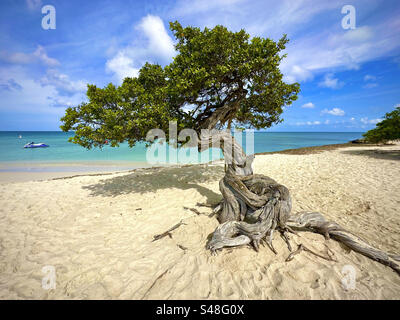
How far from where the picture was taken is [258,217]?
187 inches

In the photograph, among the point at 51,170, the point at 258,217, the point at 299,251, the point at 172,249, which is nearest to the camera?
the point at 299,251

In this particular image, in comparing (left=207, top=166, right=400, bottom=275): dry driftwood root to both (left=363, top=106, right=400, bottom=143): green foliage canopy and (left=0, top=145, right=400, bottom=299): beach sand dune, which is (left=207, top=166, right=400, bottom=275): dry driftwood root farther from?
(left=363, top=106, right=400, bottom=143): green foliage canopy

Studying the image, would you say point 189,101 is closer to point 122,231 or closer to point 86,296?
point 122,231

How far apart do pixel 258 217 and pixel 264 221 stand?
353 mm

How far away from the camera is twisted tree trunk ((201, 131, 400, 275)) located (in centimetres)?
405

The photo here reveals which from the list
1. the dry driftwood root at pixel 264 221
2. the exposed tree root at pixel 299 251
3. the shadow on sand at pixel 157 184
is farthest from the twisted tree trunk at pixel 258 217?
the shadow on sand at pixel 157 184

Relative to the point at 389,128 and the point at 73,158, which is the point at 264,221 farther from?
the point at 73,158

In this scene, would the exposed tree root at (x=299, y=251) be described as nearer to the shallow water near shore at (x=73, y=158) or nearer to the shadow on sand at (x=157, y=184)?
the shadow on sand at (x=157, y=184)

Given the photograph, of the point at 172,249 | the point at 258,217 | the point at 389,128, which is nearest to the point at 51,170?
the point at 172,249

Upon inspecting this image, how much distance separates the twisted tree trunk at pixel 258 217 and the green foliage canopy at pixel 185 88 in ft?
7.49

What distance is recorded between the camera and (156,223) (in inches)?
224

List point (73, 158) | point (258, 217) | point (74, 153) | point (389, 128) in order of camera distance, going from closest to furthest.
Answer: point (258, 217), point (389, 128), point (73, 158), point (74, 153)

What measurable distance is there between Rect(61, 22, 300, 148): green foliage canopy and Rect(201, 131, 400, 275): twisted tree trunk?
2283mm

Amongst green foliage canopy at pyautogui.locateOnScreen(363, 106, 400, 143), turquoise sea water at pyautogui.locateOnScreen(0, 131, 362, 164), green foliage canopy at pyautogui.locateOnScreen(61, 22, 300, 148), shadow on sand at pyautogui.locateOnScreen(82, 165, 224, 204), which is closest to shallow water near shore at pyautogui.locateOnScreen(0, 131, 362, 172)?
turquoise sea water at pyautogui.locateOnScreen(0, 131, 362, 164)
